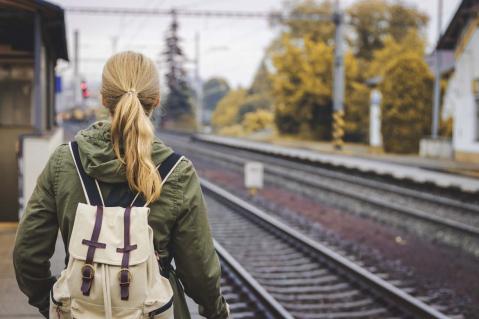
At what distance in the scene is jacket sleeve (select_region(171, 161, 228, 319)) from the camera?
8.21 ft

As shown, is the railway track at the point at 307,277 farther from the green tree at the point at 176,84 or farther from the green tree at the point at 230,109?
the green tree at the point at 230,109

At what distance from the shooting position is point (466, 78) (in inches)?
993

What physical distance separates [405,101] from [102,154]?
27.4 m

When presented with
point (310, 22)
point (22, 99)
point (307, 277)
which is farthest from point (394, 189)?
point (310, 22)

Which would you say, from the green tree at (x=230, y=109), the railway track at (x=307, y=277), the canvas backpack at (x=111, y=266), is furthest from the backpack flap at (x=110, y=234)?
the green tree at (x=230, y=109)

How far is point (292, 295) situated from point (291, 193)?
945 centimetres

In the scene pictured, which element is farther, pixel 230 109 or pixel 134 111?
pixel 230 109

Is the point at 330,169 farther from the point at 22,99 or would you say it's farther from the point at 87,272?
the point at 87,272

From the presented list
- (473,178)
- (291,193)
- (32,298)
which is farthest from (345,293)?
(473,178)

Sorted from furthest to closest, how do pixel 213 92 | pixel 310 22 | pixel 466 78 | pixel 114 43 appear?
pixel 213 92, pixel 310 22, pixel 114 43, pixel 466 78

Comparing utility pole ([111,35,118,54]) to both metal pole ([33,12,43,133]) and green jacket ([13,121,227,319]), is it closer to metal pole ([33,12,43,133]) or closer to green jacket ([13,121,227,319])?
metal pole ([33,12,43,133])

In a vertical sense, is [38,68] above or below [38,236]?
above

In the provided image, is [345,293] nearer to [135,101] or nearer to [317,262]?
[317,262]

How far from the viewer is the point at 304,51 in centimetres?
3791
